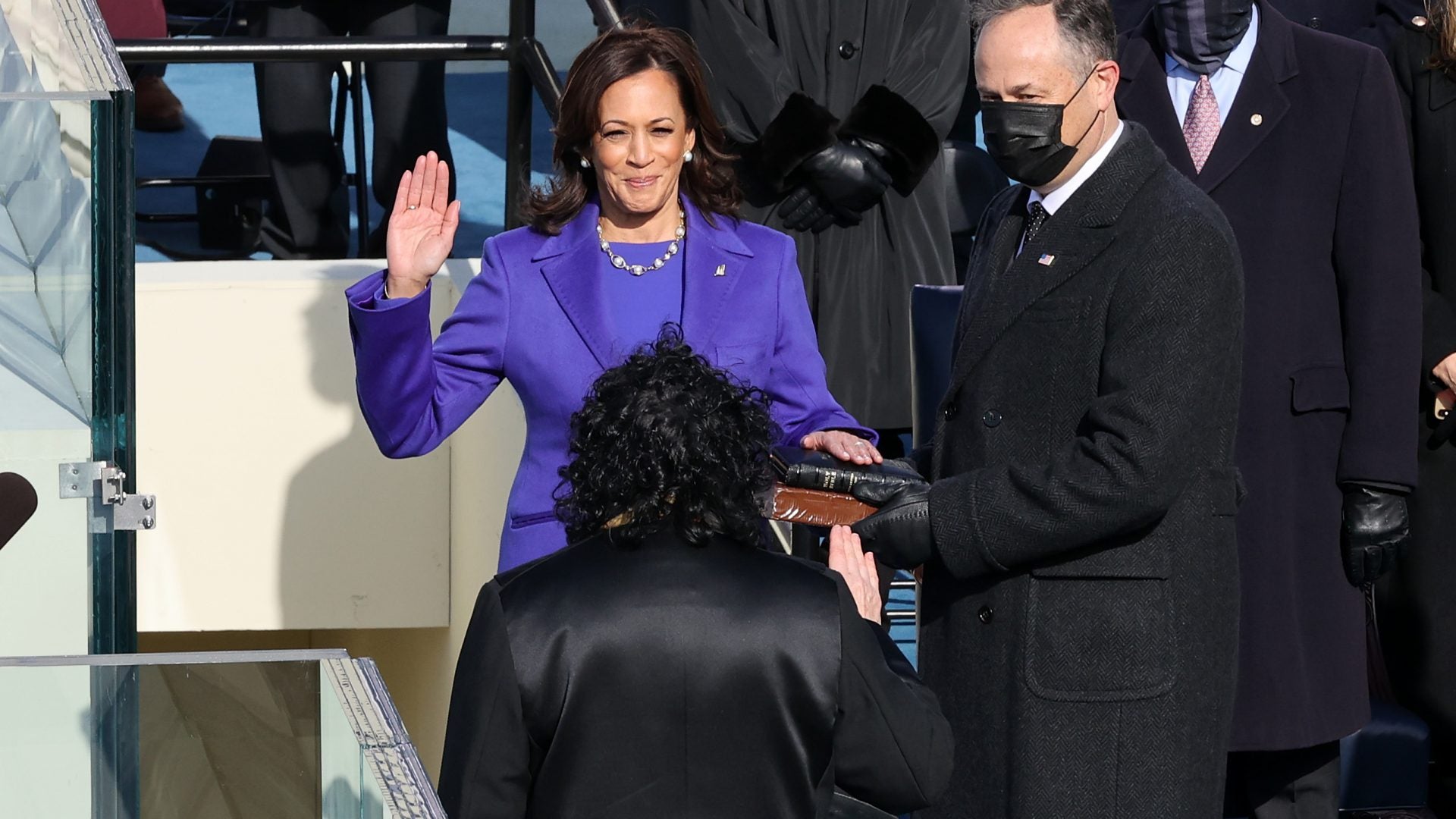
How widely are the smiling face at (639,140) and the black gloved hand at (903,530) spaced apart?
1.89 feet

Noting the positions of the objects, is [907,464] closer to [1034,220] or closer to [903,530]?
[903,530]

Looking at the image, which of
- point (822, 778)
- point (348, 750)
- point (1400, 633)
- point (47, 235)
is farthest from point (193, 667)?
point (1400, 633)

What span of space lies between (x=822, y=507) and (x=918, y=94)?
165 centimetres

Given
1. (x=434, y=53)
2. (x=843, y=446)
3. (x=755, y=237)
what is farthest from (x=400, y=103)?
(x=843, y=446)

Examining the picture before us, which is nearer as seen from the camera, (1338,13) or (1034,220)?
(1034,220)

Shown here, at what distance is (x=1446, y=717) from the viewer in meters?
3.42

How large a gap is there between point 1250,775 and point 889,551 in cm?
112

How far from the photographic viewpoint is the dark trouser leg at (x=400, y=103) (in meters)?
4.52

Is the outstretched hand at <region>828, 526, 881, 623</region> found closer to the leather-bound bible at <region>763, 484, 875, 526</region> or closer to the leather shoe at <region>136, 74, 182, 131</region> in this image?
the leather-bound bible at <region>763, 484, 875, 526</region>

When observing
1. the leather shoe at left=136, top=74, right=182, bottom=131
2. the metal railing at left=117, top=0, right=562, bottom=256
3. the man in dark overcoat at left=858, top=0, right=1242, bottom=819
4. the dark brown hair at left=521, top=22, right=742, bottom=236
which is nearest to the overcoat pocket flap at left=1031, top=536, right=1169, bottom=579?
the man in dark overcoat at left=858, top=0, right=1242, bottom=819

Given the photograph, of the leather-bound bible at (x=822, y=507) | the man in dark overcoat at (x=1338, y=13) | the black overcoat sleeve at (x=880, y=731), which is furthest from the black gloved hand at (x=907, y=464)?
the man in dark overcoat at (x=1338, y=13)

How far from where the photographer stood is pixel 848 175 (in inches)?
153

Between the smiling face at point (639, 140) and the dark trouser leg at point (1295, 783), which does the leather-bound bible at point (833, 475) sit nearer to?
the smiling face at point (639, 140)

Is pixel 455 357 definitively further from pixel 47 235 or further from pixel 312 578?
pixel 312 578
